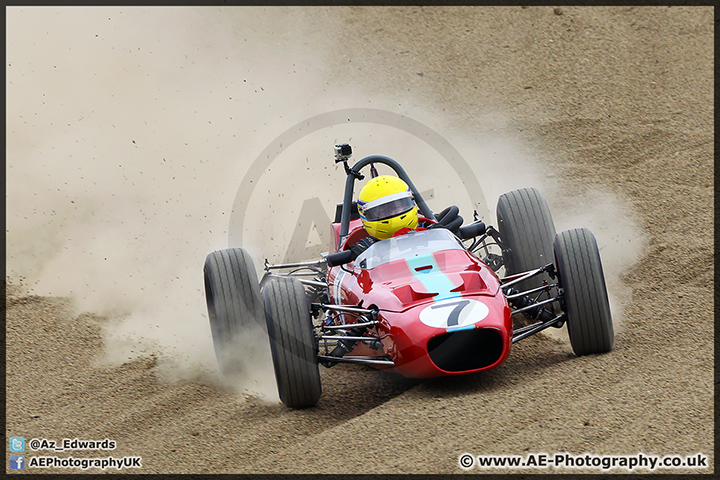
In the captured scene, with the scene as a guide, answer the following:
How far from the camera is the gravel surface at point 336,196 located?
6.01 meters

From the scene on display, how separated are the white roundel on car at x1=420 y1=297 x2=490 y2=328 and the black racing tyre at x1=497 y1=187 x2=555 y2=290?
2.11m

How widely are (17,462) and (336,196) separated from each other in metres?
7.90

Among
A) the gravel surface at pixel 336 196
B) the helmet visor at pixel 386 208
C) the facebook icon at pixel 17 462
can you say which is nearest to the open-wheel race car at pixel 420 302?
the helmet visor at pixel 386 208

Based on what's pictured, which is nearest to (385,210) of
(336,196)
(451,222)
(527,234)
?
(451,222)

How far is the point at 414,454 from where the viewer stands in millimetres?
Answer: 5531

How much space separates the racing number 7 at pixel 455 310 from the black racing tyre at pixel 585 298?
3.51ft

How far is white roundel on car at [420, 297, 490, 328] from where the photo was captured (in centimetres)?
629

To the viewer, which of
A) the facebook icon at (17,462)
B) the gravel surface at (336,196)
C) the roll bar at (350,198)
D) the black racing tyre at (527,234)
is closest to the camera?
the gravel surface at (336,196)

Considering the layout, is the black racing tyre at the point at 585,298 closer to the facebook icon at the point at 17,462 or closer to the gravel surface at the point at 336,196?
the gravel surface at the point at 336,196

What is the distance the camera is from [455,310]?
642 cm

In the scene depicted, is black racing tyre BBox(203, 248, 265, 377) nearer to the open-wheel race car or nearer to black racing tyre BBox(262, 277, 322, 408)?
the open-wheel race car

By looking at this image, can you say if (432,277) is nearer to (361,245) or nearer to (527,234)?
(361,245)

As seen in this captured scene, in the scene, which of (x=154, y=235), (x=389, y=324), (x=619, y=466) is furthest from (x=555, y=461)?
(x=154, y=235)

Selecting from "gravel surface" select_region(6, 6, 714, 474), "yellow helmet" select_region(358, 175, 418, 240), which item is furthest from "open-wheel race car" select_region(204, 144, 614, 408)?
"gravel surface" select_region(6, 6, 714, 474)
